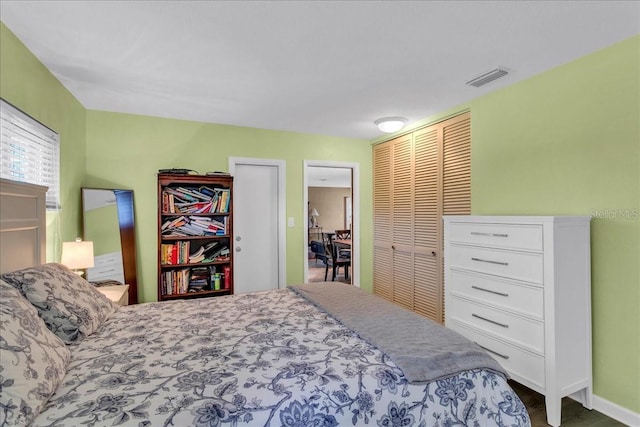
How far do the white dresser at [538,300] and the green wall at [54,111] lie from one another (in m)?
3.12

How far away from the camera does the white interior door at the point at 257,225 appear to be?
3908mm

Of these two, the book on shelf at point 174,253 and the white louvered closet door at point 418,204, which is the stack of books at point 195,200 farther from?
the white louvered closet door at point 418,204

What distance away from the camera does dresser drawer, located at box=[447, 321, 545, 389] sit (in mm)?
2027

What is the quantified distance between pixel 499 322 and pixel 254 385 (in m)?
1.83

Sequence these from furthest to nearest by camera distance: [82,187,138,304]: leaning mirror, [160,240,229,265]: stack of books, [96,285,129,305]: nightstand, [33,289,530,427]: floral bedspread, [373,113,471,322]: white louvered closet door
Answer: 1. [160,240,229,265]: stack of books
2. [373,113,471,322]: white louvered closet door
3. [82,187,138,304]: leaning mirror
4. [96,285,129,305]: nightstand
5. [33,289,530,427]: floral bedspread

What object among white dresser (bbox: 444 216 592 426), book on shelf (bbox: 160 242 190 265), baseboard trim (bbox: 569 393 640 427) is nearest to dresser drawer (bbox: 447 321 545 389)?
white dresser (bbox: 444 216 592 426)

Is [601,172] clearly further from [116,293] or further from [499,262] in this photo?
[116,293]

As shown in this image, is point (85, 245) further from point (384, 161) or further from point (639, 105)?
point (639, 105)

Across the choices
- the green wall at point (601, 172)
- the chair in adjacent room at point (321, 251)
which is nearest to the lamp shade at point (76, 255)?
the green wall at point (601, 172)

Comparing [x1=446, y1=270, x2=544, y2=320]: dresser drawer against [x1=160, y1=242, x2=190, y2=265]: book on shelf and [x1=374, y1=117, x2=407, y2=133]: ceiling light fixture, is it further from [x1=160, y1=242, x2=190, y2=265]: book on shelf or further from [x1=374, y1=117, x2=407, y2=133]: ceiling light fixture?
[x1=160, y1=242, x2=190, y2=265]: book on shelf

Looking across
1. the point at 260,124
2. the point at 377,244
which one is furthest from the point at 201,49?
the point at 377,244

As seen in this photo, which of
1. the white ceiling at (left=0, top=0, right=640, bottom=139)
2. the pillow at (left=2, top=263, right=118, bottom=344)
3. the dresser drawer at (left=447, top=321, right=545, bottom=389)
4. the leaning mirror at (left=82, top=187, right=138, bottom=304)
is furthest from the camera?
the leaning mirror at (left=82, top=187, right=138, bottom=304)

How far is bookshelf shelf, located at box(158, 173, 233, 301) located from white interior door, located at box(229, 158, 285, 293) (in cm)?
30

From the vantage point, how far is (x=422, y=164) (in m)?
3.64
